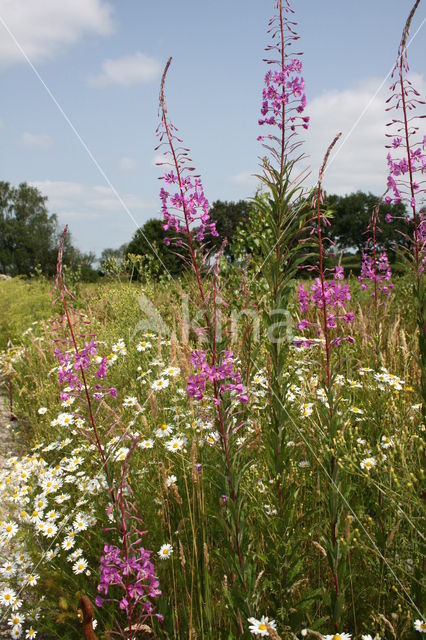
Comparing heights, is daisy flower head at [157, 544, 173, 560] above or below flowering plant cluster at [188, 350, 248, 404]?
below

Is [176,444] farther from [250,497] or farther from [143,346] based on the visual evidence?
[143,346]

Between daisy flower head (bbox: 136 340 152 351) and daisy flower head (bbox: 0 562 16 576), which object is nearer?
daisy flower head (bbox: 0 562 16 576)

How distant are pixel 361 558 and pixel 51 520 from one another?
197cm

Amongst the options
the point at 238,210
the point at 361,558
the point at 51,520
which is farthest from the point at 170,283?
the point at 238,210

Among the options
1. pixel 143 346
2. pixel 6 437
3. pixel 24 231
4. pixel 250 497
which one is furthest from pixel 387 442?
pixel 24 231

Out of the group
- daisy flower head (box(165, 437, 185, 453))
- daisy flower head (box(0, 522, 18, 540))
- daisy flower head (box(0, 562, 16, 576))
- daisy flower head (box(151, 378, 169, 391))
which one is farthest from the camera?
daisy flower head (box(151, 378, 169, 391))

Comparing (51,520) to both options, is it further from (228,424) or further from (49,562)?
(228,424)

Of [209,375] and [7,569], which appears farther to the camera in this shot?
[7,569]

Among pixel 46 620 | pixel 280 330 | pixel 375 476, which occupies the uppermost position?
pixel 280 330

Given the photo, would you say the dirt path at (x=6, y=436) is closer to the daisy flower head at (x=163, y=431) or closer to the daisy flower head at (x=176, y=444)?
the daisy flower head at (x=163, y=431)

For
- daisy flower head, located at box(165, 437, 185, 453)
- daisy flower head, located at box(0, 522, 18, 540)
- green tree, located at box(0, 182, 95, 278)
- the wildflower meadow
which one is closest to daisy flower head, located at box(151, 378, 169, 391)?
the wildflower meadow

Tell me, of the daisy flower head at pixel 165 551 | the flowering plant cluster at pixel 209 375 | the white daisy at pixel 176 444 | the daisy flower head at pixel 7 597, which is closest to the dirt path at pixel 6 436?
the daisy flower head at pixel 7 597

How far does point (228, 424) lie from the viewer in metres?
2.01

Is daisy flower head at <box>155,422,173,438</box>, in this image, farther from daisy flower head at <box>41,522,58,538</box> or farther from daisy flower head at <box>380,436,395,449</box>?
daisy flower head at <box>380,436,395,449</box>
